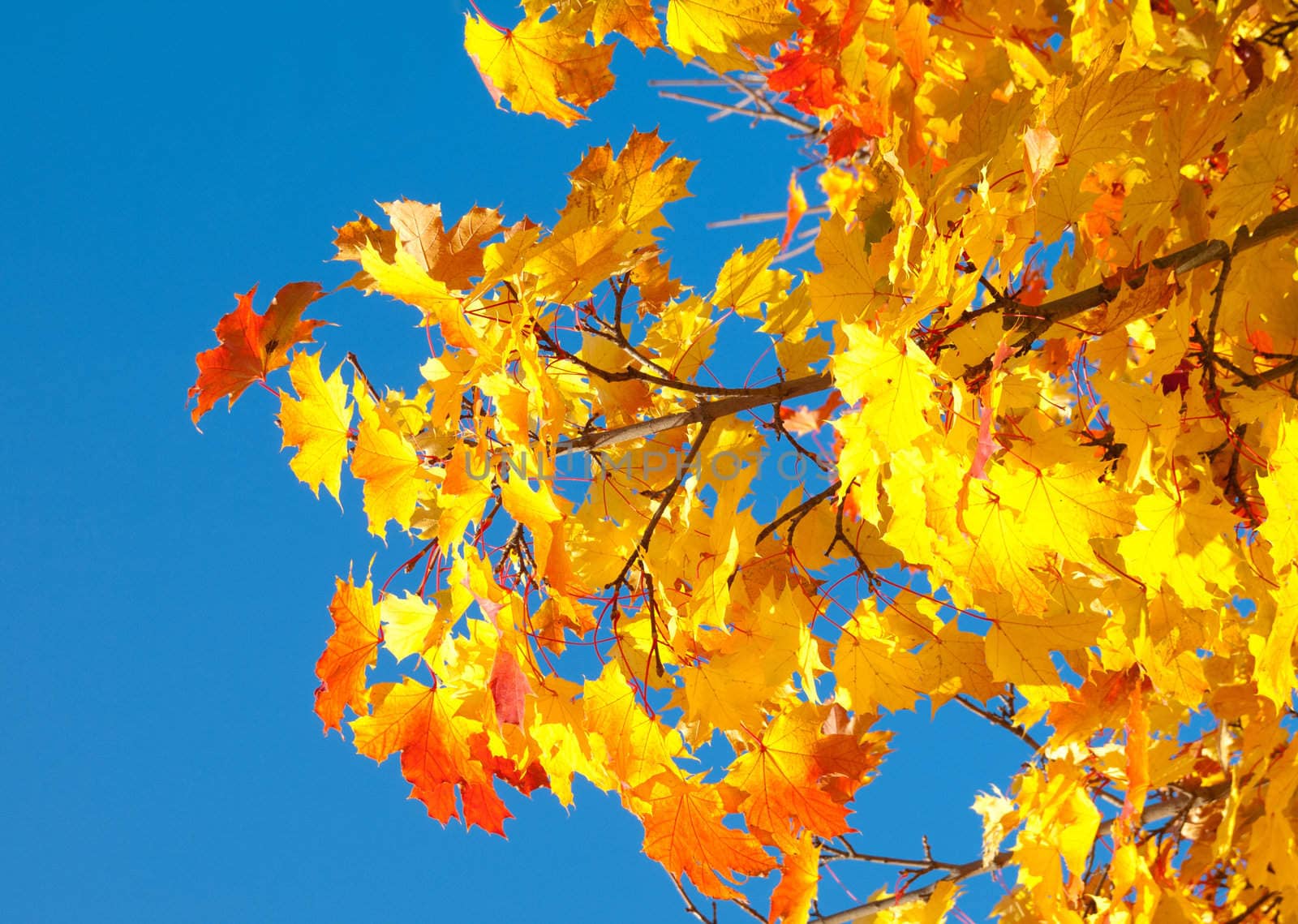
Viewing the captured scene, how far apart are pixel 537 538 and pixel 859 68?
99 cm

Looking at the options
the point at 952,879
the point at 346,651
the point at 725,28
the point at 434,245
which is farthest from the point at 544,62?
the point at 952,879

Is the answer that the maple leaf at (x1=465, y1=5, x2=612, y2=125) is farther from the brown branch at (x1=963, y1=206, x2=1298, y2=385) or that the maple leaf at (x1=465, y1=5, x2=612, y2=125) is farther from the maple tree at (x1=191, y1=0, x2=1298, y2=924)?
the brown branch at (x1=963, y1=206, x2=1298, y2=385)

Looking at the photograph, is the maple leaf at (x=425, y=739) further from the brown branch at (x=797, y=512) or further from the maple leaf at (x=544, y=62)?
the maple leaf at (x=544, y=62)

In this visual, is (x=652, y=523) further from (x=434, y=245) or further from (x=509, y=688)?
(x=434, y=245)

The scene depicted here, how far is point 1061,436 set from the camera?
1.18 meters

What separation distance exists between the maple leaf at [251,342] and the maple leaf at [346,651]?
296mm

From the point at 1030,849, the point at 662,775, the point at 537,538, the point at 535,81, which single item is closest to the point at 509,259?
the point at 537,538

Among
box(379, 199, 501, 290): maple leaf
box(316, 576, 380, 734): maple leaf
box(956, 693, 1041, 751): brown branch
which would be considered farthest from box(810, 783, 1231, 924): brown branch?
box(379, 199, 501, 290): maple leaf

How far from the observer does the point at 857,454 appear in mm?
998

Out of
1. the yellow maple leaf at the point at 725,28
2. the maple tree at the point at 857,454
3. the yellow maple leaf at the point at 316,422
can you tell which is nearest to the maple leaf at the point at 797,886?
the maple tree at the point at 857,454

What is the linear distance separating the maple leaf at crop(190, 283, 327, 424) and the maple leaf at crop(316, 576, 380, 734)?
0.97 ft

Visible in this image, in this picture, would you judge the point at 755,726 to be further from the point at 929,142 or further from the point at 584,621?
the point at 929,142

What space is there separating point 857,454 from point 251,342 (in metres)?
0.79

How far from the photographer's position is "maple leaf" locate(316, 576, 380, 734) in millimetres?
A: 1264
